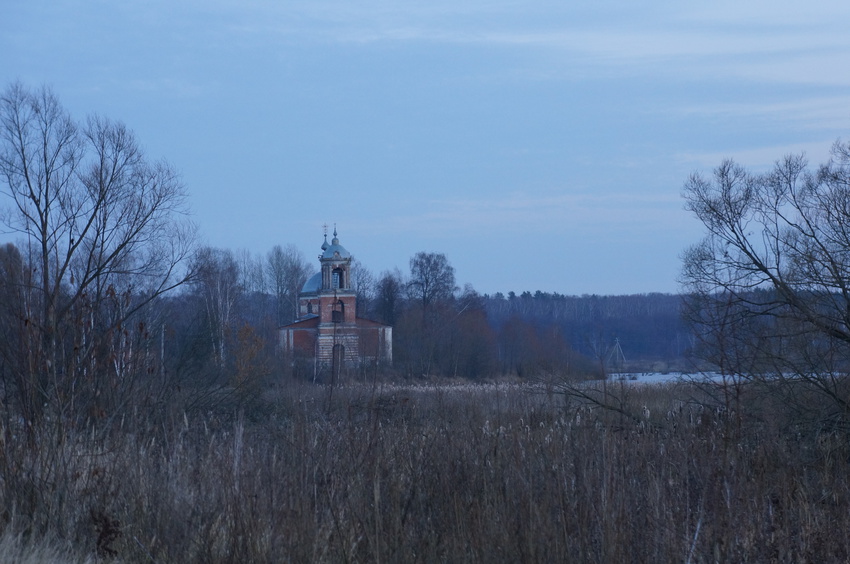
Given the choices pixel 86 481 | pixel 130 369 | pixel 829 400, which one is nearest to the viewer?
pixel 86 481

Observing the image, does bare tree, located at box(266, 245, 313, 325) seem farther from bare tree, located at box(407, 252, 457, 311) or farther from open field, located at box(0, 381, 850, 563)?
open field, located at box(0, 381, 850, 563)

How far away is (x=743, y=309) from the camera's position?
17.8 m

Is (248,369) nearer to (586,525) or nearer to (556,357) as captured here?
(556,357)

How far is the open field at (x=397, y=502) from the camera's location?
5.38m

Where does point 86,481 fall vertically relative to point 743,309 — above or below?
below

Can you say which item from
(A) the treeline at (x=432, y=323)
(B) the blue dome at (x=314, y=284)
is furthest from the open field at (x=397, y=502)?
(B) the blue dome at (x=314, y=284)

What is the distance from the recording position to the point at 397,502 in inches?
237

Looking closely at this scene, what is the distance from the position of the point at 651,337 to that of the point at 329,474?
98.9 ft

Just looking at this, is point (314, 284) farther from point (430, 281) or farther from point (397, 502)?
point (397, 502)

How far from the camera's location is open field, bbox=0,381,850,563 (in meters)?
5.38

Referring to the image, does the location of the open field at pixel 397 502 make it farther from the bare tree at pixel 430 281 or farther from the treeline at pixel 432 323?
the bare tree at pixel 430 281

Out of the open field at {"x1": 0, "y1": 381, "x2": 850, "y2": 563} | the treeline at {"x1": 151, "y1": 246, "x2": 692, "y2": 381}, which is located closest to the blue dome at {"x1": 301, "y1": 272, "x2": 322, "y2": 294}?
the treeline at {"x1": 151, "y1": 246, "x2": 692, "y2": 381}

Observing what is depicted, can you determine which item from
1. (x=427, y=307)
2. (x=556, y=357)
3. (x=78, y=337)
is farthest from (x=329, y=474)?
(x=427, y=307)

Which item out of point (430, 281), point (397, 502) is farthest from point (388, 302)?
point (397, 502)
